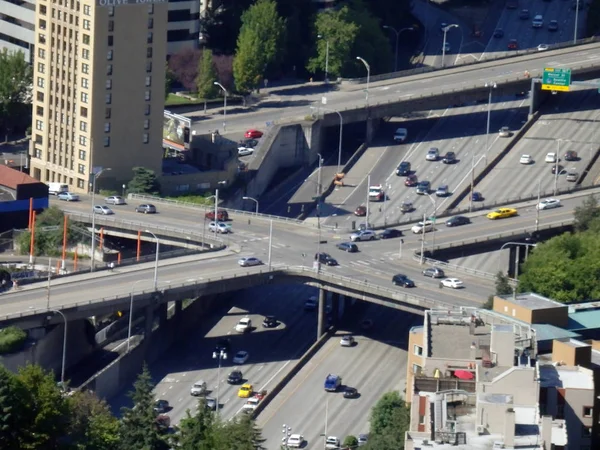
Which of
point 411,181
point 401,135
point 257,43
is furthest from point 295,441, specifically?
point 257,43

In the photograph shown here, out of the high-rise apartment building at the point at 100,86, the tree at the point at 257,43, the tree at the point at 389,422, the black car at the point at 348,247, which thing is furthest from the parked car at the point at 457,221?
the tree at the point at 257,43

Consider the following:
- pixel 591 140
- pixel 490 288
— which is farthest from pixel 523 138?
pixel 490 288

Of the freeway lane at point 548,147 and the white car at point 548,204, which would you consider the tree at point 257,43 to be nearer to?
the freeway lane at point 548,147

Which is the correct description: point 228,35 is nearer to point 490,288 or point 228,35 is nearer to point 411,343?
point 490,288

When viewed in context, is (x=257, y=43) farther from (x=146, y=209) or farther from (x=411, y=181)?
(x=146, y=209)

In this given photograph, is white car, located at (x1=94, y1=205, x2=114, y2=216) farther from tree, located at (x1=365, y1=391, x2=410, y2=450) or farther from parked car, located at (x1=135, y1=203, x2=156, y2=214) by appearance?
tree, located at (x1=365, y1=391, x2=410, y2=450)

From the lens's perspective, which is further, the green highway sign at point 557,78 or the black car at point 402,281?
the green highway sign at point 557,78

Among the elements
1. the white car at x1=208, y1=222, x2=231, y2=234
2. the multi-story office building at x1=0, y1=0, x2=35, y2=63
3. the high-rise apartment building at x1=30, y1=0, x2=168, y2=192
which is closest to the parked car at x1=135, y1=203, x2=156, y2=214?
the white car at x1=208, y1=222, x2=231, y2=234
